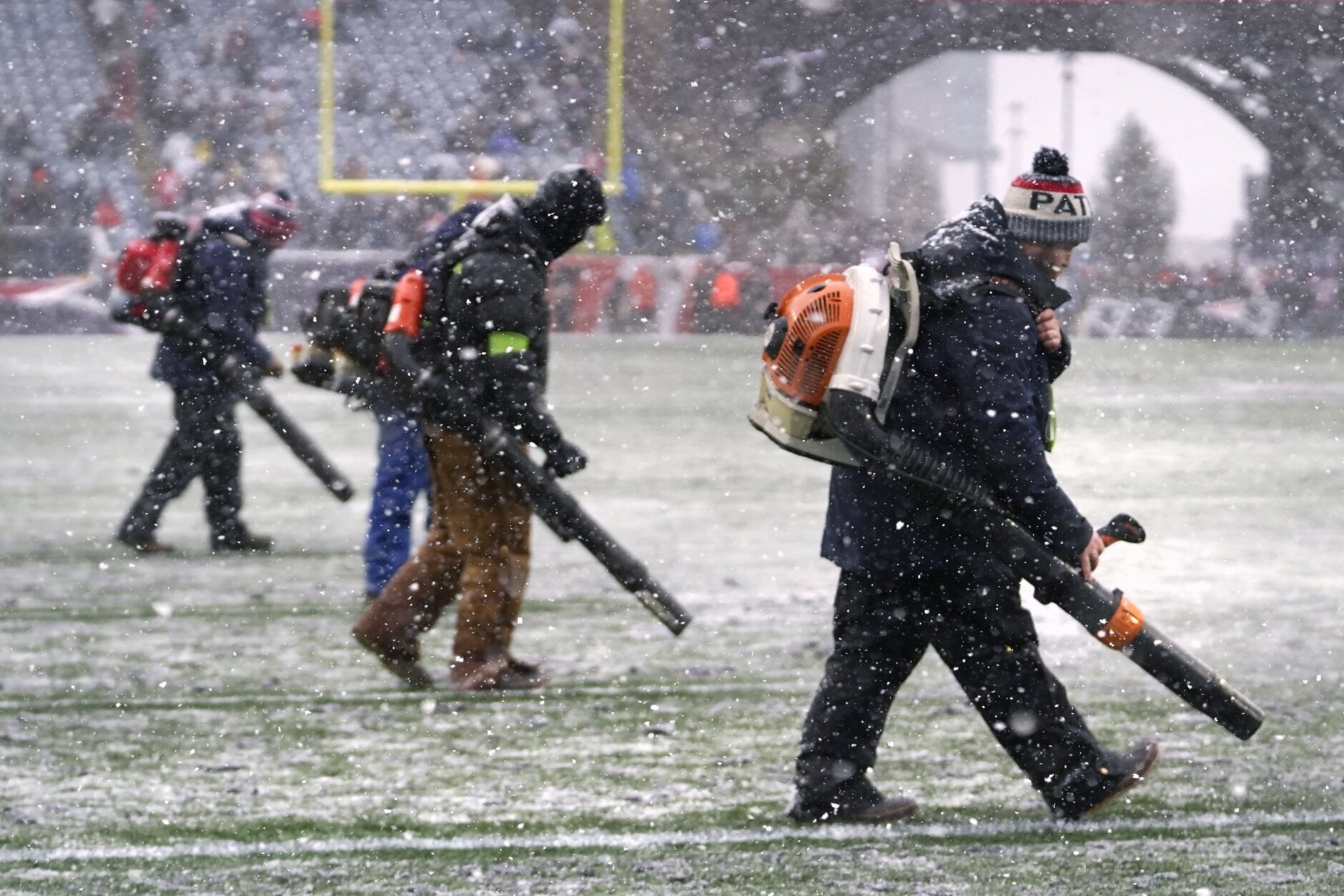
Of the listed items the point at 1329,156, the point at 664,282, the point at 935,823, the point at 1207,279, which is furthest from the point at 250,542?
the point at 1329,156

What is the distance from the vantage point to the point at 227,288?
852 centimetres

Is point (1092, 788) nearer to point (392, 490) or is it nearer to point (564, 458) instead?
point (564, 458)

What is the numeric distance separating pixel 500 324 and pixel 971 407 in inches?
72.3

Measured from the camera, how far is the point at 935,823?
448 cm

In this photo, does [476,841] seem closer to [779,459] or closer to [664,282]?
[779,459]

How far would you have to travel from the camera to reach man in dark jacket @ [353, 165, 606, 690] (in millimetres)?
5684

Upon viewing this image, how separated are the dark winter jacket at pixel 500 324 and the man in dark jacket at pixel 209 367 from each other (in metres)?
2.88

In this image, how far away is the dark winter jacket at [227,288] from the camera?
852cm

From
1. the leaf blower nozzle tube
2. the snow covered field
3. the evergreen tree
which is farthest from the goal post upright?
the leaf blower nozzle tube

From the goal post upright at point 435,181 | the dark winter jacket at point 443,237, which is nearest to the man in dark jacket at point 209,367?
the dark winter jacket at point 443,237

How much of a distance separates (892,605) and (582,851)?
0.79 metres

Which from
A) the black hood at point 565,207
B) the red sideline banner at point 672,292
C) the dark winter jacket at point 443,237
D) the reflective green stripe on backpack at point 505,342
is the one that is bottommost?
the red sideline banner at point 672,292

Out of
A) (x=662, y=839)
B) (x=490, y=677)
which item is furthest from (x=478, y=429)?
(x=662, y=839)

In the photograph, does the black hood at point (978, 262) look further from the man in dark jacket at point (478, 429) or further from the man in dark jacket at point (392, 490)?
the man in dark jacket at point (392, 490)
